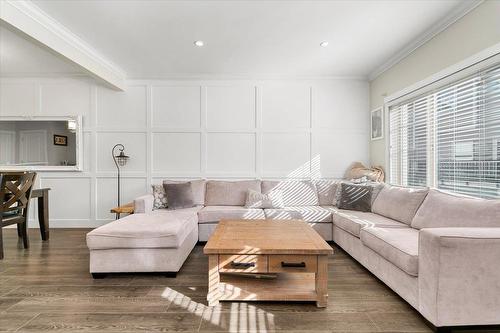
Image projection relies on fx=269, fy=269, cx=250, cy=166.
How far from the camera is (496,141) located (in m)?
2.40

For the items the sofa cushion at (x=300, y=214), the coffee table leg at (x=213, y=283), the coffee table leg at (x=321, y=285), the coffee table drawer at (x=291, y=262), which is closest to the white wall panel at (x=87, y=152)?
the sofa cushion at (x=300, y=214)

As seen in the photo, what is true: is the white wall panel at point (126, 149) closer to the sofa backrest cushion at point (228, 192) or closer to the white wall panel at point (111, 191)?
the white wall panel at point (111, 191)

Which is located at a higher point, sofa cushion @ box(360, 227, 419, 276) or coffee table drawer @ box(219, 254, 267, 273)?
sofa cushion @ box(360, 227, 419, 276)

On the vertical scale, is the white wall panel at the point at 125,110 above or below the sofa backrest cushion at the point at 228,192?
above

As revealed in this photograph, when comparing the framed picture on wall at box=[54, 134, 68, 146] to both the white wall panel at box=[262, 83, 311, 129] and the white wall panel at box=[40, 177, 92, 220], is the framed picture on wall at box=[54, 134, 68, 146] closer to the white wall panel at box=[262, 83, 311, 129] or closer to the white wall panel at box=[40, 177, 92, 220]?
the white wall panel at box=[40, 177, 92, 220]

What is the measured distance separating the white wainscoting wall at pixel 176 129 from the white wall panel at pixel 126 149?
0.02 metres

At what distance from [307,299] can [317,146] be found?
3020mm

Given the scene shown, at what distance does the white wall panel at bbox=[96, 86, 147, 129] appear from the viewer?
4562 mm

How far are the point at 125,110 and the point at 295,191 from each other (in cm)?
316

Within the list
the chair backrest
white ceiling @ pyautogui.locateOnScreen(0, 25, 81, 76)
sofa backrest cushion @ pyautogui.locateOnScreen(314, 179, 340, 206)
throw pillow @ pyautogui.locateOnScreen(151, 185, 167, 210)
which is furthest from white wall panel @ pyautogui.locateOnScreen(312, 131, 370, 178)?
the chair backrest

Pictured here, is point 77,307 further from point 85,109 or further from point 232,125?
point 85,109

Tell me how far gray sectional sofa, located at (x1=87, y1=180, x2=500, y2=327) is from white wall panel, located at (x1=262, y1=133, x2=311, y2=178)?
355 mm

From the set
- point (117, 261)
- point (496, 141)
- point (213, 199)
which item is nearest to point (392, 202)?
point (496, 141)

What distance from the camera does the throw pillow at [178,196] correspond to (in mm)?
3773
